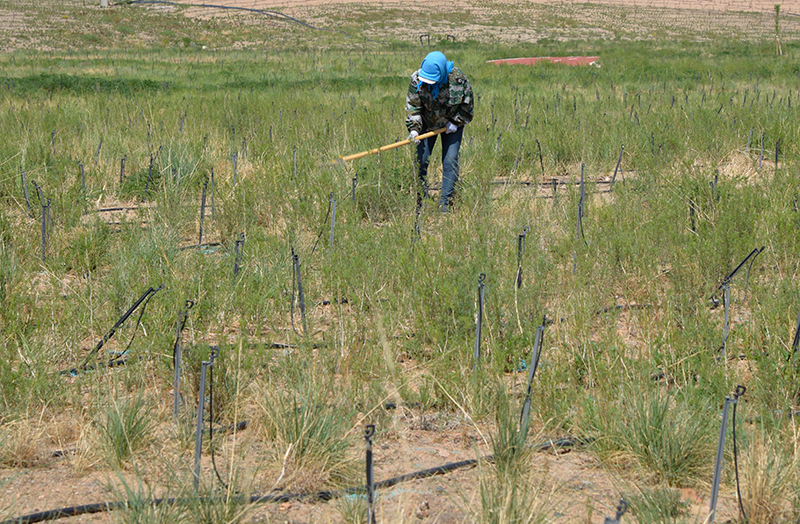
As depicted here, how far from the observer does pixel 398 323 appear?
356 cm

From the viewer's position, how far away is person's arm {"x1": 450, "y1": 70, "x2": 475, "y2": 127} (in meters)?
5.67

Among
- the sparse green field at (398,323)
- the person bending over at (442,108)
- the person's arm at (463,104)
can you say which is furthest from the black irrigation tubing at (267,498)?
the person's arm at (463,104)

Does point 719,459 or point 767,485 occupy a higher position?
point 719,459

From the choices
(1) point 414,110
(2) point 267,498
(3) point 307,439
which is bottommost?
(2) point 267,498

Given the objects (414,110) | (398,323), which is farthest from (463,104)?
(398,323)

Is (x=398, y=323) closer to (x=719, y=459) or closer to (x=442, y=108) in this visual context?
(x=719, y=459)

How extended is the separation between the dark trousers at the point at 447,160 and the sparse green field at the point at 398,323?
15cm

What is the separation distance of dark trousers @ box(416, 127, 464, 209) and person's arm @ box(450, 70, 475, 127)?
4.0 inches

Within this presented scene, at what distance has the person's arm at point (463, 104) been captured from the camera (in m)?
5.67

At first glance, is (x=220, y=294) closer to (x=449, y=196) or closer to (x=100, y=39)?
(x=449, y=196)

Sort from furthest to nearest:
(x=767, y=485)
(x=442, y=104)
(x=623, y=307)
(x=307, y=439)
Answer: (x=442, y=104)
(x=623, y=307)
(x=307, y=439)
(x=767, y=485)

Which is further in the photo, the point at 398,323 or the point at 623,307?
the point at 623,307

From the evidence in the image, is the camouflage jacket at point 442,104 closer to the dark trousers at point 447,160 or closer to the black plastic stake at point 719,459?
the dark trousers at point 447,160

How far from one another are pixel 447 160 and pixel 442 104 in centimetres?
44
